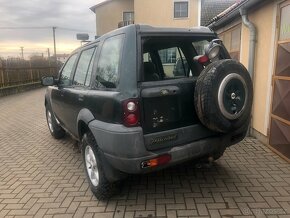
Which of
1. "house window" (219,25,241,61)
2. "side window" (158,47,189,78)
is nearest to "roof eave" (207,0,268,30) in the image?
"house window" (219,25,241,61)

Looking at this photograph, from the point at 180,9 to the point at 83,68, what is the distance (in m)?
21.8

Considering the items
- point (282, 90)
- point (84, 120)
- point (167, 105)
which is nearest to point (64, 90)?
point (84, 120)

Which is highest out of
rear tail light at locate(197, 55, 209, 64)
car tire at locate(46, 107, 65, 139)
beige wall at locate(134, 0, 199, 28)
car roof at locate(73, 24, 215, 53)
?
beige wall at locate(134, 0, 199, 28)

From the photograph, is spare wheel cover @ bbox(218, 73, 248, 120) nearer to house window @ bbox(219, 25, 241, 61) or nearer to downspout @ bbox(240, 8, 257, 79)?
downspout @ bbox(240, 8, 257, 79)

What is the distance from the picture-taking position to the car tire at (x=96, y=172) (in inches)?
140

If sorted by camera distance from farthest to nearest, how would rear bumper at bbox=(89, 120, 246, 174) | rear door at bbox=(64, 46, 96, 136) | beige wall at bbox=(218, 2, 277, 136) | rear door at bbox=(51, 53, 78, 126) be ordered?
beige wall at bbox=(218, 2, 277, 136)
rear door at bbox=(51, 53, 78, 126)
rear door at bbox=(64, 46, 96, 136)
rear bumper at bbox=(89, 120, 246, 174)

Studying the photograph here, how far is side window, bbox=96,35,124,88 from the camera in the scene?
330 cm

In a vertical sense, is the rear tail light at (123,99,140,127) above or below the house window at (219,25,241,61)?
below

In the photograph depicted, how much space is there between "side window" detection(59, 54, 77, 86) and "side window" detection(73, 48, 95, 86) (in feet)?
1.20

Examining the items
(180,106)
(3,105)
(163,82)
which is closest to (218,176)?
(180,106)

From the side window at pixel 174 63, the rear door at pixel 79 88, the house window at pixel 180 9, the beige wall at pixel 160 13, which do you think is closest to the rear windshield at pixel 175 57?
the side window at pixel 174 63

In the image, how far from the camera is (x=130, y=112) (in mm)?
3041

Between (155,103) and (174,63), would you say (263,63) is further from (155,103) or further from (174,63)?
A: (155,103)

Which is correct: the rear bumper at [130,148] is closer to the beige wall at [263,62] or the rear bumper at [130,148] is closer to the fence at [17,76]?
the beige wall at [263,62]
